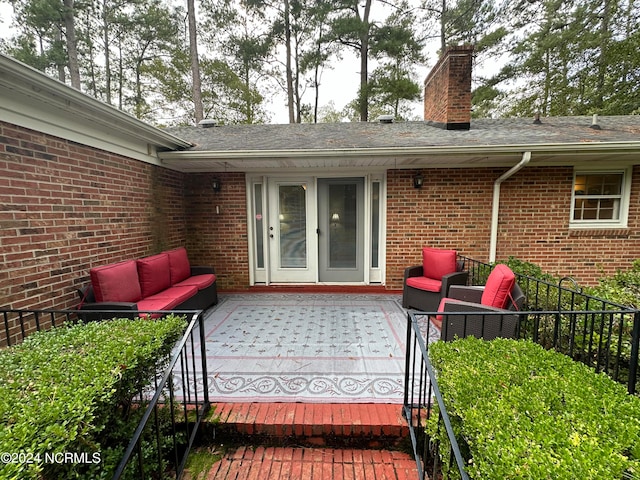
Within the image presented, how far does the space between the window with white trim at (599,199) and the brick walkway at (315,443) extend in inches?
206

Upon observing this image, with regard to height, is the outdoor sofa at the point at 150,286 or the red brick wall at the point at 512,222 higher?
the red brick wall at the point at 512,222

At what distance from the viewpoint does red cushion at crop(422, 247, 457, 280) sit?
4.29m

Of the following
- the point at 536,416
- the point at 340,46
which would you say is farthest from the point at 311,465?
the point at 340,46

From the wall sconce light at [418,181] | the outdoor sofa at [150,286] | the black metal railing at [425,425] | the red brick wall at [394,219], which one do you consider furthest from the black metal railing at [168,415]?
the wall sconce light at [418,181]

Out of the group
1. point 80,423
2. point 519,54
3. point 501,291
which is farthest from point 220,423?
point 519,54

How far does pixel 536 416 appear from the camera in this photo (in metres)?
1.18

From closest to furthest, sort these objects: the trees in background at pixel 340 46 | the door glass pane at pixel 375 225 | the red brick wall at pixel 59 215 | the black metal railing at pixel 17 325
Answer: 1. the black metal railing at pixel 17 325
2. the red brick wall at pixel 59 215
3. the door glass pane at pixel 375 225
4. the trees in background at pixel 340 46

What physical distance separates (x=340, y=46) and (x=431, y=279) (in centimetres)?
1004

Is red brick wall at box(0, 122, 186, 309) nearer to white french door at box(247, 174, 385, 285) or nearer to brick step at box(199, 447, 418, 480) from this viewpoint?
white french door at box(247, 174, 385, 285)

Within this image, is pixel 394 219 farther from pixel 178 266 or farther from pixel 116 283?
pixel 116 283

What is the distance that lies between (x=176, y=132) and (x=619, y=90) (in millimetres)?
13910

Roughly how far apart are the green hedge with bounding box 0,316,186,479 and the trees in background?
31.8 feet

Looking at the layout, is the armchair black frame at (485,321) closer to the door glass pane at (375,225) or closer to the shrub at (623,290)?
the shrub at (623,290)

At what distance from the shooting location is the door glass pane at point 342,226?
17.4 ft
